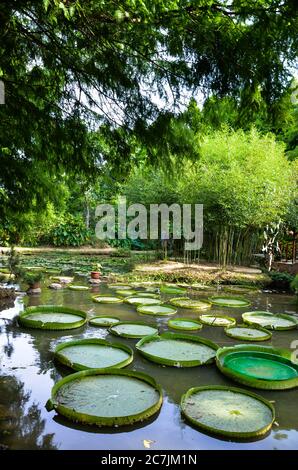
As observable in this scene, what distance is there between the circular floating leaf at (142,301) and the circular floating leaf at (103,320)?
1286 mm

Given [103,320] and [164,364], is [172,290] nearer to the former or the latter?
[103,320]

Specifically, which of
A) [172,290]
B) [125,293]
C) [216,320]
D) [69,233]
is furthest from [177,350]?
[69,233]

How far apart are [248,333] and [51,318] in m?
3.12

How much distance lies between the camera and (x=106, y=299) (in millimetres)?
7922

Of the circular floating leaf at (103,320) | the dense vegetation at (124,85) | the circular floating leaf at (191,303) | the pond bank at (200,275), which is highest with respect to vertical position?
the dense vegetation at (124,85)

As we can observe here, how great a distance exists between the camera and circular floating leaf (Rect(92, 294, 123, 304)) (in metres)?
7.73

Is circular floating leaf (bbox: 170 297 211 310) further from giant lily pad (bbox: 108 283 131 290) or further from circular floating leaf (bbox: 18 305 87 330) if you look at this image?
circular floating leaf (bbox: 18 305 87 330)

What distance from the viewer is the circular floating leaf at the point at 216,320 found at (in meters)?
6.26

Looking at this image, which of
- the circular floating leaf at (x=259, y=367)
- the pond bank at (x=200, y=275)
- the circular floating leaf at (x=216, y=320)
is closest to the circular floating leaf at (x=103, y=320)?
the circular floating leaf at (x=216, y=320)

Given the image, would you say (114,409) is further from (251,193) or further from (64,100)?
(251,193)

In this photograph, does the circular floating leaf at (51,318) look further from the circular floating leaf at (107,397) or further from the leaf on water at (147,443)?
the leaf on water at (147,443)

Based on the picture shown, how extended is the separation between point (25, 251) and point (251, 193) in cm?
1091

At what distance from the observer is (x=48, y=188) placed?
452cm

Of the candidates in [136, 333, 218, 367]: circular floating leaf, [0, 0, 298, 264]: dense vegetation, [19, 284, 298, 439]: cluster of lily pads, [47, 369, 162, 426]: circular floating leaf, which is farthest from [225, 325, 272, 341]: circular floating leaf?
[0, 0, 298, 264]: dense vegetation
